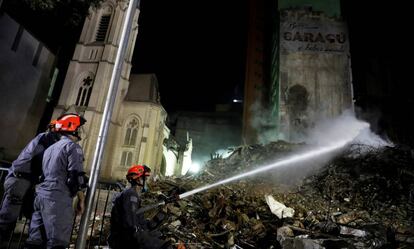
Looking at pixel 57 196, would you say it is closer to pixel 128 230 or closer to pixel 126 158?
pixel 128 230

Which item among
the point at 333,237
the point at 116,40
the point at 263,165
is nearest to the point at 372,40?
the point at 263,165

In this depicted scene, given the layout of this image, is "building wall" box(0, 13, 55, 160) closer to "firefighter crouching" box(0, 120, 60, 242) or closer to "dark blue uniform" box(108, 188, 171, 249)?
"dark blue uniform" box(108, 188, 171, 249)

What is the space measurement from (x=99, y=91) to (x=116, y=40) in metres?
7.65

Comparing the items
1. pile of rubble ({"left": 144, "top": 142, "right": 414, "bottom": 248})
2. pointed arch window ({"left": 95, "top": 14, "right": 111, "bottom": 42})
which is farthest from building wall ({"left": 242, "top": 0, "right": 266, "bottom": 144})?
pointed arch window ({"left": 95, "top": 14, "right": 111, "bottom": 42})

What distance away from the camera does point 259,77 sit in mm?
30453

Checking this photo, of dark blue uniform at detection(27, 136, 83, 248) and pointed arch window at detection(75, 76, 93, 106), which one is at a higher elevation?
pointed arch window at detection(75, 76, 93, 106)

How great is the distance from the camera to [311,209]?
8281mm

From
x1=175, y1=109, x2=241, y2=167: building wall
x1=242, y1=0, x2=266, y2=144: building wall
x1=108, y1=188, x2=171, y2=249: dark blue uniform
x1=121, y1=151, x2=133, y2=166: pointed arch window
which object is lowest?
x1=108, y1=188, x2=171, y2=249: dark blue uniform

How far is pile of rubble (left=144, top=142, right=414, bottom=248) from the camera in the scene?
5.63 m

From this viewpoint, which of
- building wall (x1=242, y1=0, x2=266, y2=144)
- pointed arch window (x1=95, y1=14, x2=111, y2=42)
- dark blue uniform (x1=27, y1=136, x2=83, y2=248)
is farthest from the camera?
pointed arch window (x1=95, y1=14, x2=111, y2=42)

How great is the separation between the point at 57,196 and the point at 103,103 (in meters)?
29.2

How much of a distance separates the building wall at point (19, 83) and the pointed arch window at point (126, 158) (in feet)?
30.4

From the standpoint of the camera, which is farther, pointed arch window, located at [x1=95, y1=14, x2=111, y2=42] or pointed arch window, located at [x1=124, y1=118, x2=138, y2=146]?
pointed arch window, located at [x1=95, y1=14, x2=111, y2=42]

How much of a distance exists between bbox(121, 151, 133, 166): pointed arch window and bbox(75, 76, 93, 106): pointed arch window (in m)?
7.89
